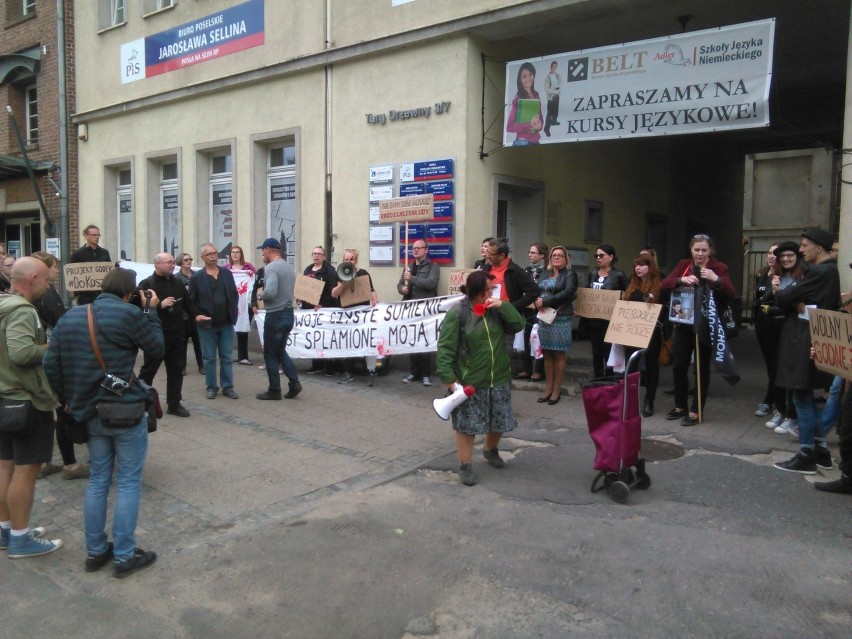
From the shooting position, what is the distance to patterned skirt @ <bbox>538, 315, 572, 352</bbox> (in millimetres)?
8141

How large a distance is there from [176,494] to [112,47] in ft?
43.7

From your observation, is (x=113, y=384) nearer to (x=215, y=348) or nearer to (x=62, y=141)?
(x=215, y=348)

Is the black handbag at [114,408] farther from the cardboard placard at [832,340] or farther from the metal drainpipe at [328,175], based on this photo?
the metal drainpipe at [328,175]

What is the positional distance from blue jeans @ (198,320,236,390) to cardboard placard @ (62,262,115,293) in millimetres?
1553

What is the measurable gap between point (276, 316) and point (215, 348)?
0.91 meters

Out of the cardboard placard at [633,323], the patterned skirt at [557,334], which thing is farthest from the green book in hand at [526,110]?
the cardboard placard at [633,323]

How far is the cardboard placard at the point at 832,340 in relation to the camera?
16.8 ft

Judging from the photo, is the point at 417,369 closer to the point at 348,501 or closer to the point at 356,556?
the point at 348,501

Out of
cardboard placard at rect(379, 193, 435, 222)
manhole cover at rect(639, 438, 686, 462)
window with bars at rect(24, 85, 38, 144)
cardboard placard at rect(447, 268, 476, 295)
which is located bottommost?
manhole cover at rect(639, 438, 686, 462)

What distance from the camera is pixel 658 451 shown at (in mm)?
6496

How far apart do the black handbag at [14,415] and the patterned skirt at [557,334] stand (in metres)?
5.51

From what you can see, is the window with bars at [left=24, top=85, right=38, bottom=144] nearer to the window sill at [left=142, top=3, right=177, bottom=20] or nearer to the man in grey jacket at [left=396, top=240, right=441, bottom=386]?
the window sill at [left=142, top=3, right=177, bottom=20]

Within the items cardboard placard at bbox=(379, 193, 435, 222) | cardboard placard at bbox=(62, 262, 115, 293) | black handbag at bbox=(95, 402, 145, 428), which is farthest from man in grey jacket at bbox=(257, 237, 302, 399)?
black handbag at bbox=(95, 402, 145, 428)

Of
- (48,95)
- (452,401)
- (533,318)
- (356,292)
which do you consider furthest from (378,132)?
(48,95)
